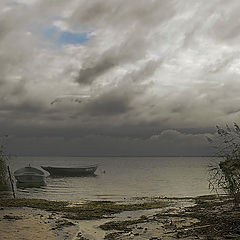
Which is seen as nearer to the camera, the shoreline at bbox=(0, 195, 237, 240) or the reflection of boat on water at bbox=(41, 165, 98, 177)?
the shoreline at bbox=(0, 195, 237, 240)

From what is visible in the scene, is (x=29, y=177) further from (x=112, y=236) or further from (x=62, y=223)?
(x=112, y=236)

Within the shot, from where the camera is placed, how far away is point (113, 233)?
58.3ft

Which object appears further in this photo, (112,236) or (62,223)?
(62,223)

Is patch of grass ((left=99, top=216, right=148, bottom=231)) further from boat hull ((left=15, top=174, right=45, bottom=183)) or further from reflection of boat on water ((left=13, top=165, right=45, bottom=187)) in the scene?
boat hull ((left=15, top=174, right=45, bottom=183))

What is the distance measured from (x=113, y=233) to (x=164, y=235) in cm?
294

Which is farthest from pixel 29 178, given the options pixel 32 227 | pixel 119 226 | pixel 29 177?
pixel 119 226

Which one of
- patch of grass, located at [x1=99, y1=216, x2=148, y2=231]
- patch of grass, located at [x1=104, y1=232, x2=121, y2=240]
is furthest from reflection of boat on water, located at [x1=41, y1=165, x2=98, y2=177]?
patch of grass, located at [x1=104, y1=232, x2=121, y2=240]

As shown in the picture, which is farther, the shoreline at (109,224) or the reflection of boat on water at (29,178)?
the reflection of boat on water at (29,178)

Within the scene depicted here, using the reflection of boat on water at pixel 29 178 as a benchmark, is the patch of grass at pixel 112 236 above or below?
below

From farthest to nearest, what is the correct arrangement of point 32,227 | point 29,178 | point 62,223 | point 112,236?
point 29,178, point 62,223, point 32,227, point 112,236

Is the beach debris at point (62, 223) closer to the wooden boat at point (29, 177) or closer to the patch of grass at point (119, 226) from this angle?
the patch of grass at point (119, 226)

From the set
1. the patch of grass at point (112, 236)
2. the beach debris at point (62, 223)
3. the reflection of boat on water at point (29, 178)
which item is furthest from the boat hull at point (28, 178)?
the patch of grass at point (112, 236)

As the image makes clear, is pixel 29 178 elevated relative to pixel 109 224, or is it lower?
elevated

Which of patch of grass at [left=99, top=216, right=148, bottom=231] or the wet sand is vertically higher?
the wet sand
